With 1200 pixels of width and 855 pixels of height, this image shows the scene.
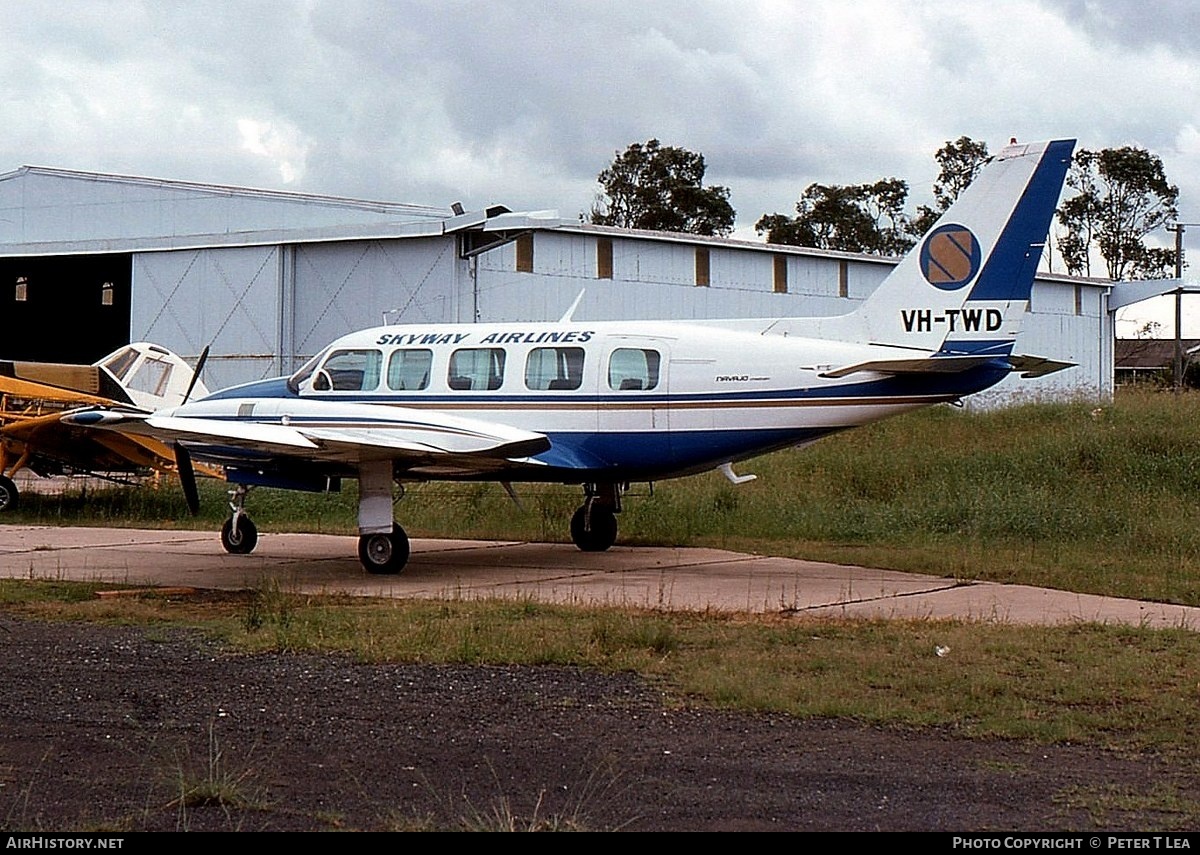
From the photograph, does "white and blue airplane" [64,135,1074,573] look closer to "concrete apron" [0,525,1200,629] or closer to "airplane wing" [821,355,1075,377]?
"airplane wing" [821,355,1075,377]

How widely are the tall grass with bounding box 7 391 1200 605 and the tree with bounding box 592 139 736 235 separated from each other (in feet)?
142

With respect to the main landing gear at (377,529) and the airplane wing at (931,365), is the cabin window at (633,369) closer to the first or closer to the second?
the airplane wing at (931,365)

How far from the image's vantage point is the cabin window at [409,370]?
1694cm

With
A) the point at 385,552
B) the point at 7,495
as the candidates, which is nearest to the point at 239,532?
the point at 385,552

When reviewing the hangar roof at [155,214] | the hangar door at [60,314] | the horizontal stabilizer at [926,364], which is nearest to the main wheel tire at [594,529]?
the horizontal stabilizer at [926,364]

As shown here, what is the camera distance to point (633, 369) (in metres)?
15.9

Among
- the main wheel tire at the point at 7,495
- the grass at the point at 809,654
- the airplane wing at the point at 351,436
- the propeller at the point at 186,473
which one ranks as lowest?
the grass at the point at 809,654

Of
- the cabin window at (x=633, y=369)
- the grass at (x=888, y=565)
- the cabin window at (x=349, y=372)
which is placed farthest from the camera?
the cabin window at (x=349, y=372)

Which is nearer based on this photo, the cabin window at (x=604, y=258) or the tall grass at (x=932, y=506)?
the tall grass at (x=932, y=506)

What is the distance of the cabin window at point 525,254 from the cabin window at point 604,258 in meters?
2.05

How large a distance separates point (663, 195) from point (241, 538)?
54299 millimetres
